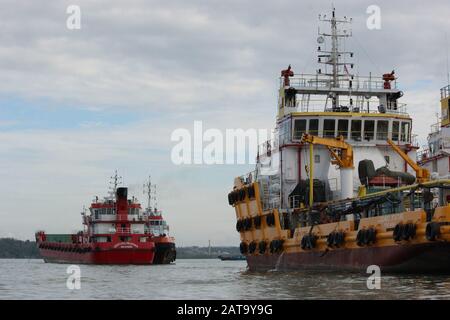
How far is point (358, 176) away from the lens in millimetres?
38062

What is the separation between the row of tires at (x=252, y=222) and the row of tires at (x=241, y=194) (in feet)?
3.91

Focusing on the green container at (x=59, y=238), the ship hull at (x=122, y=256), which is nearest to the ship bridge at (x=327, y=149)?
the ship hull at (x=122, y=256)

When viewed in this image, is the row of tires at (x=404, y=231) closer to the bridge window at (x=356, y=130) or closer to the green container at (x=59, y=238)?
the bridge window at (x=356, y=130)

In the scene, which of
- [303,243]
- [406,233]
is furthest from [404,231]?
[303,243]

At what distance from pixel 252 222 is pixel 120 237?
29.4 m

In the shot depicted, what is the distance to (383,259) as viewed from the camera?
93.6ft

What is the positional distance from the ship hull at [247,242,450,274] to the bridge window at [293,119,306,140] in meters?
6.14

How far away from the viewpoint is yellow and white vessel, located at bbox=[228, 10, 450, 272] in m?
28.0

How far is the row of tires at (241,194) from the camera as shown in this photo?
Result: 42125mm

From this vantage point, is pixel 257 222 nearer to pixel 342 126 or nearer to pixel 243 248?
pixel 243 248
